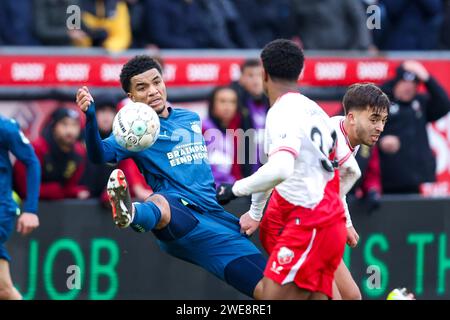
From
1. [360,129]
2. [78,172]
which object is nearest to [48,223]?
[78,172]

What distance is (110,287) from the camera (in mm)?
11781

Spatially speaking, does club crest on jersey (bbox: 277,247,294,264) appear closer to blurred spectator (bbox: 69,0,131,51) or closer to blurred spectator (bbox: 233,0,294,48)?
blurred spectator (bbox: 69,0,131,51)

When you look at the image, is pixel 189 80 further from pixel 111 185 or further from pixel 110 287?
pixel 111 185

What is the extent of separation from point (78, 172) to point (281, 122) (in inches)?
149

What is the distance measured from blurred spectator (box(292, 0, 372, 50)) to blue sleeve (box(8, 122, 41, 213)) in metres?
4.88

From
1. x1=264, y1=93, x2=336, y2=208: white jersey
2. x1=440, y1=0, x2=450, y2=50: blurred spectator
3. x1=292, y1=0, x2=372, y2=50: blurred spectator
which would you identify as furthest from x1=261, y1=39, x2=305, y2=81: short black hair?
x1=440, y1=0, x2=450, y2=50: blurred spectator

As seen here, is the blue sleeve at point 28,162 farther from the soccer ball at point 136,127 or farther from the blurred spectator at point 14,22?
the blurred spectator at point 14,22

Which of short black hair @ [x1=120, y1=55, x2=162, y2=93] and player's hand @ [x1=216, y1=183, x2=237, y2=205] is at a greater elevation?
short black hair @ [x1=120, y1=55, x2=162, y2=93]

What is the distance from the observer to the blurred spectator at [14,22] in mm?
13469

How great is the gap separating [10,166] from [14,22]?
313 centimetres

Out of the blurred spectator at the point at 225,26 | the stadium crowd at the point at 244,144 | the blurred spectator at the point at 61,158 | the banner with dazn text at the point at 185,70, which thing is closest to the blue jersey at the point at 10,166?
the stadium crowd at the point at 244,144

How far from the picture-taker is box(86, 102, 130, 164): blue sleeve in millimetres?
9086

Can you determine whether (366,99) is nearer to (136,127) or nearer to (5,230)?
(136,127)

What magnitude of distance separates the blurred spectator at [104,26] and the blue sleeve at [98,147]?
4.38 m
